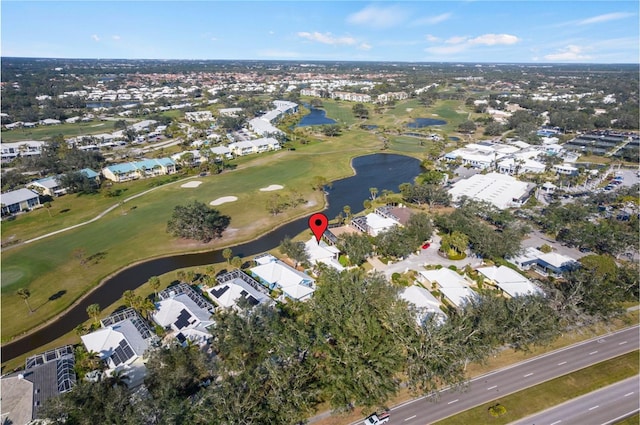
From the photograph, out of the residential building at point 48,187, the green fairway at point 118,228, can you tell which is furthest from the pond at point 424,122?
the residential building at point 48,187

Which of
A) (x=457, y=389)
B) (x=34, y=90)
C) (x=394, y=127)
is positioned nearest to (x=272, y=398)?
(x=457, y=389)

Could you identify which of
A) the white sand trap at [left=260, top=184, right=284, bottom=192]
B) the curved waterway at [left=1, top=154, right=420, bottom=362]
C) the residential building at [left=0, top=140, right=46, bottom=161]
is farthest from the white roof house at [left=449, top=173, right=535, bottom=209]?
the residential building at [left=0, top=140, right=46, bottom=161]

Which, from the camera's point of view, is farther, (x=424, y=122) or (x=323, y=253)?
(x=424, y=122)

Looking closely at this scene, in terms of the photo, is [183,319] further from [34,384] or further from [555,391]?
[555,391]

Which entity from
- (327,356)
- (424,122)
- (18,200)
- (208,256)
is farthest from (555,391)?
(424,122)

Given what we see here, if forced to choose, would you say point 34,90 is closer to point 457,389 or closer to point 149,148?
point 149,148

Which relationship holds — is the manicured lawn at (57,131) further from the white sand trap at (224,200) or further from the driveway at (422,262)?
the driveway at (422,262)
